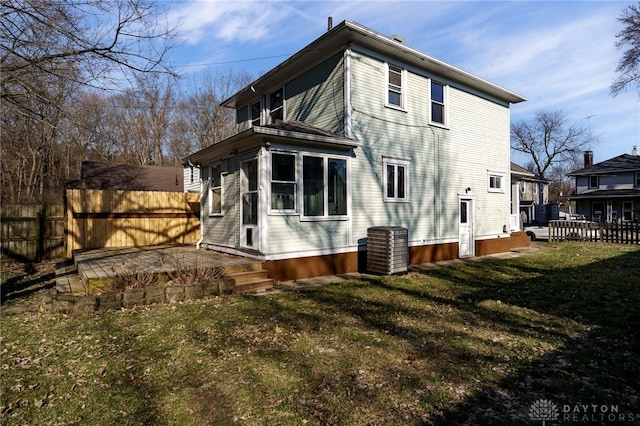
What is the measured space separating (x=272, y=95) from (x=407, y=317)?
10164 mm

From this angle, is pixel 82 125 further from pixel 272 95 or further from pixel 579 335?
pixel 579 335

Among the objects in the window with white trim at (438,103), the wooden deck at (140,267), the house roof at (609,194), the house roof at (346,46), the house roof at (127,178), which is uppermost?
the house roof at (346,46)

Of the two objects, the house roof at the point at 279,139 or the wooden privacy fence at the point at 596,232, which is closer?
the house roof at the point at 279,139

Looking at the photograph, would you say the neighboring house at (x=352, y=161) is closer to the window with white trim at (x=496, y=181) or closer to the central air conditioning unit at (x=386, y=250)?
the window with white trim at (x=496, y=181)

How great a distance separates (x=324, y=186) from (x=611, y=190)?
3687cm

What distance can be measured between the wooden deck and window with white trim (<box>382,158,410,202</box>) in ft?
16.1

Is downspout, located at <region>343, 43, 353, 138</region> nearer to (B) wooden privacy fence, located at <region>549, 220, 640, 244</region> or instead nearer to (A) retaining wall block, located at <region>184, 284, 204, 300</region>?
(A) retaining wall block, located at <region>184, 284, 204, 300</region>

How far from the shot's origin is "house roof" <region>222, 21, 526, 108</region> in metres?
9.74

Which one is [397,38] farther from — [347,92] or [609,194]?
[609,194]

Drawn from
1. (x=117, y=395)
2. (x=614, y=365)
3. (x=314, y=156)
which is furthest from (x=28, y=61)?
(x=614, y=365)

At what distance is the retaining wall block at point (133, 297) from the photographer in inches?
247

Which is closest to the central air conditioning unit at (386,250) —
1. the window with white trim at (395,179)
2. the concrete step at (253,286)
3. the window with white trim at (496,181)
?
the window with white trim at (395,179)

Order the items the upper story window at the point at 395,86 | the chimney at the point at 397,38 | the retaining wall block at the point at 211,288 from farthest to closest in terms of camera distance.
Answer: the chimney at the point at 397,38, the upper story window at the point at 395,86, the retaining wall block at the point at 211,288

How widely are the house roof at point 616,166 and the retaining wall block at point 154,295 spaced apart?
40.6m
